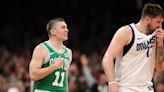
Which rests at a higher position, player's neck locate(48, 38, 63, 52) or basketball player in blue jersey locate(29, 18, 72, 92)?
player's neck locate(48, 38, 63, 52)

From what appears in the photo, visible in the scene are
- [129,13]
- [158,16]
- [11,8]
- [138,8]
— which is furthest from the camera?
[11,8]

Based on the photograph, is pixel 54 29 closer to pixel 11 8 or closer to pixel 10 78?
pixel 10 78

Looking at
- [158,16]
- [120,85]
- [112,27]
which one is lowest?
[120,85]

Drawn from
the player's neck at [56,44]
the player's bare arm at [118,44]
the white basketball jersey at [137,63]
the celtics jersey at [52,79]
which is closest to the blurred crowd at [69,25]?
the player's neck at [56,44]

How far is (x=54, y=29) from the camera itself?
8.43 metres

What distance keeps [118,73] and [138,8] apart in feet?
28.2

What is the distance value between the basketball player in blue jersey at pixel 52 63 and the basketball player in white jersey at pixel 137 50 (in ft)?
2.73

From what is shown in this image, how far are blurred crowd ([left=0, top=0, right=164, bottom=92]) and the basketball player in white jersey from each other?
7.17 metres

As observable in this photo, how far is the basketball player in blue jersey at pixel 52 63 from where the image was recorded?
26.3 ft

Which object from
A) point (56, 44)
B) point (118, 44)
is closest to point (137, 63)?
point (118, 44)

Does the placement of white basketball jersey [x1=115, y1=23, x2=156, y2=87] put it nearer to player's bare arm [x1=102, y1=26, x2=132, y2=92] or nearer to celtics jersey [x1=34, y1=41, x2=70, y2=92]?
player's bare arm [x1=102, y1=26, x2=132, y2=92]

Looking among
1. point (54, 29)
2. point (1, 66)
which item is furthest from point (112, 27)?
point (54, 29)

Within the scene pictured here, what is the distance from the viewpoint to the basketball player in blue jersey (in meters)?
8.02

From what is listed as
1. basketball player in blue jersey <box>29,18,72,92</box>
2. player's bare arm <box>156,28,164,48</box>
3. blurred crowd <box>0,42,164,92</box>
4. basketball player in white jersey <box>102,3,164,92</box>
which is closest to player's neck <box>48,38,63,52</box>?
basketball player in blue jersey <box>29,18,72,92</box>
